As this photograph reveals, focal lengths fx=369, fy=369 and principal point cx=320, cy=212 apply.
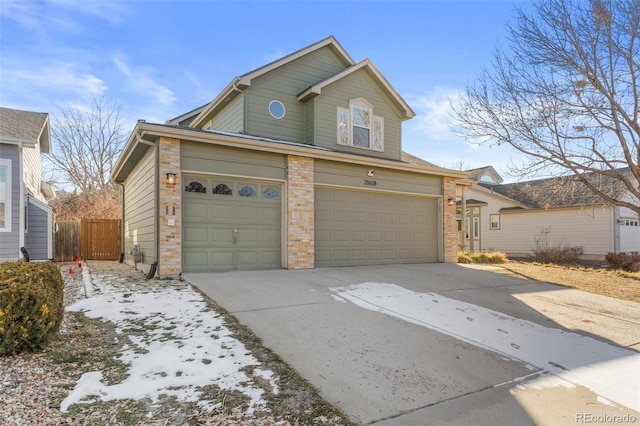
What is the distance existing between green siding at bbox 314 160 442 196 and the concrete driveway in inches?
132

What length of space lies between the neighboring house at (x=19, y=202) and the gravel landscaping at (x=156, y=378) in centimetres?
667

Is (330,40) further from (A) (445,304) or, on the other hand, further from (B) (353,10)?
(A) (445,304)

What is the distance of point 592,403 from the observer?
337 centimetres

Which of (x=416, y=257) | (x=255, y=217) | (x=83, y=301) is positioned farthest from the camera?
(x=416, y=257)

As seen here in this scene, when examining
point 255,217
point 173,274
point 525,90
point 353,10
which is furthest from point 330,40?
point 173,274

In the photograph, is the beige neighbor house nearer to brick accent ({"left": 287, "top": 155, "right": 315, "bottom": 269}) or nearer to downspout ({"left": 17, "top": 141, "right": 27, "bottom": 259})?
brick accent ({"left": 287, "top": 155, "right": 315, "bottom": 269})

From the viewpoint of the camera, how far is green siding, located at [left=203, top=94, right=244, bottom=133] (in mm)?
11547

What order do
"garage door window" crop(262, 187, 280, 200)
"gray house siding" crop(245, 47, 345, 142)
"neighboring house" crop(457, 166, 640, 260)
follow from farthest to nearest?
"neighboring house" crop(457, 166, 640, 260), "gray house siding" crop(245, 47, 345, 142), "garage door window" crop(262, 187, 280, 200)

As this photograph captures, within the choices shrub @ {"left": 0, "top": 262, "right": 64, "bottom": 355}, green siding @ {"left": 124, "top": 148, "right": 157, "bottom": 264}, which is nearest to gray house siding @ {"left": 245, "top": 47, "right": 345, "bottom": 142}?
green siding @ {"left": 124, "top": 148, "right": 157, "bottom": 264}

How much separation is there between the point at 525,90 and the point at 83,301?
12.2 m

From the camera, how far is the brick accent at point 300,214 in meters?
9.76

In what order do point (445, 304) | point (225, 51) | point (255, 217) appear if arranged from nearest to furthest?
point (445, 304), point (255, 217), point (225, 51)

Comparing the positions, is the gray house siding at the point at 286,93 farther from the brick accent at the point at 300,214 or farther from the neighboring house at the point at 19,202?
the neighboring house at the point at 19,202

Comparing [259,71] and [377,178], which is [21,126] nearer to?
[259,71]
